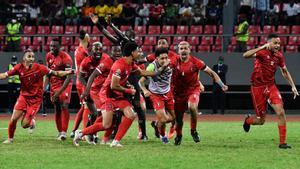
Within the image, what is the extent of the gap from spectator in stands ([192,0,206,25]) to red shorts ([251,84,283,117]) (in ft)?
56.4

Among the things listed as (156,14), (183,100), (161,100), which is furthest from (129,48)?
(156,14)

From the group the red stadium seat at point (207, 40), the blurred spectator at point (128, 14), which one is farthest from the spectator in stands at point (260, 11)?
the blurred spectator at point (128, 14)

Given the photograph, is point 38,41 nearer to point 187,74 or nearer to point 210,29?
point 210,29

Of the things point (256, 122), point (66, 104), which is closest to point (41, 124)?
point (66, 104)

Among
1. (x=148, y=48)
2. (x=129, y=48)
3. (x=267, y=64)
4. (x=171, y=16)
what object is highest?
(x=129, y=48)

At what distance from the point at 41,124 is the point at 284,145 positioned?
11639 millimetres

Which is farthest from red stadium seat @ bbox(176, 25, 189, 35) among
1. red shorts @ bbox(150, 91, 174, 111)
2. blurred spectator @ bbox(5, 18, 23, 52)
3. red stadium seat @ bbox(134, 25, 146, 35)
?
red shorts @ bbox(150, 91, 174, 111)

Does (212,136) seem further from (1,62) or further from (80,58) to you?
(1,62)

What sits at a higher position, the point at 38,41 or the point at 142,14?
the point at 142,14

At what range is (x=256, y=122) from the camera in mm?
19109

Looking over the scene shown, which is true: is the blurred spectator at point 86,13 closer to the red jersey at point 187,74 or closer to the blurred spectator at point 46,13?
the blurred spectator at point 46,13

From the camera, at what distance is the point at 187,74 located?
17750 mm

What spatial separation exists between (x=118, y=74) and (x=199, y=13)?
1984cm

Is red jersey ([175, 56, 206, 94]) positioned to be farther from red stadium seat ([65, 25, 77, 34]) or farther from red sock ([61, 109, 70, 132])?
red stadium seat ([65, 25, 77, 34])
